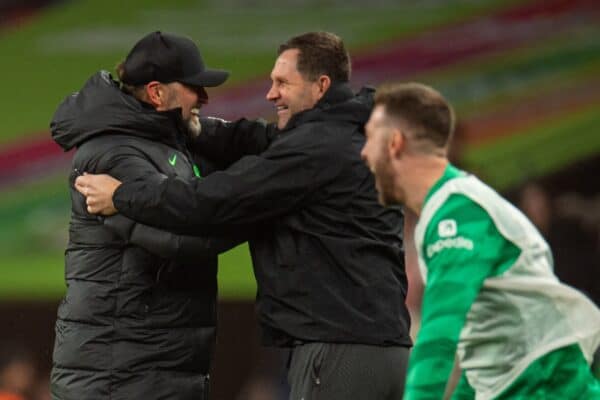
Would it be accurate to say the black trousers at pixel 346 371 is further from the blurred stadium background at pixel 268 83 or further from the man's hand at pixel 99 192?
the blurred stadium background at pixel 268 83

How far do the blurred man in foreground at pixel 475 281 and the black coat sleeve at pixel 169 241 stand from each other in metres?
0.73

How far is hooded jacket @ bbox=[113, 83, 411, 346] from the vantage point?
3.56 meters

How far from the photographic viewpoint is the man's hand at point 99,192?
361 centimetres

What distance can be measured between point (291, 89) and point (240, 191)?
0.34 metres

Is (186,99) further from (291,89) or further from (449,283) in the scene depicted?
(449,283)

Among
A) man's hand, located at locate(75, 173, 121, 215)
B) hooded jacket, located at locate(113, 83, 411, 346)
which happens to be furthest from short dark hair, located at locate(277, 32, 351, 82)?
man's hand, located at locate(75, 173, 121, 215)

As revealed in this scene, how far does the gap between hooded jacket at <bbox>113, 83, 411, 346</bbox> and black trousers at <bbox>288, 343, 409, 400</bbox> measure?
0.02 m

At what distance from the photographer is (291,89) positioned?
12.3ft

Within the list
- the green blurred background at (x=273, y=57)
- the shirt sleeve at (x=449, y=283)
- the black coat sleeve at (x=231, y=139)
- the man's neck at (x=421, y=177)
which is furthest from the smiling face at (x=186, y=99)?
the green blurred background at (x=273, y=57)

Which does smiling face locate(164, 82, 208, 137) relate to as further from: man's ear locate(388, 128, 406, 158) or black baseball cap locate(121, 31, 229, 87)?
man's ear locate(388, 128, 406, 158)

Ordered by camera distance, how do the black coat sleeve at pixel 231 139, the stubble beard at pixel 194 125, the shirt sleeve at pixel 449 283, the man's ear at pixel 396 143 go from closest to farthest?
1. the shirt sleeve at pixel 449 283
2. the man's ear at pixel 396 143
3. the stubble beard at pixel 194 125
4. the black coat sleeve at pixel 231 139

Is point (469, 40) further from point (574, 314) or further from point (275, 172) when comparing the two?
point (574, 314)

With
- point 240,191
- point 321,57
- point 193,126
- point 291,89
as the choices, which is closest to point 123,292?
point 240,191

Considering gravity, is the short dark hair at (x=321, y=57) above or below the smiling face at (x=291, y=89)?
above
